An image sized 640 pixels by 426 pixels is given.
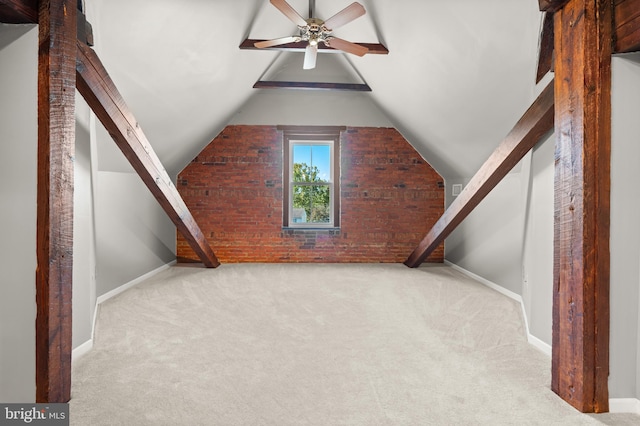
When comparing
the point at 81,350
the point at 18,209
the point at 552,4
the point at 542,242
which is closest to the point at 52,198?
the point at 18,209

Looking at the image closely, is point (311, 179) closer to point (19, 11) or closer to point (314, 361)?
point (314, 361)

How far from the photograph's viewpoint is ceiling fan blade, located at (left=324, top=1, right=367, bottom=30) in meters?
2.82

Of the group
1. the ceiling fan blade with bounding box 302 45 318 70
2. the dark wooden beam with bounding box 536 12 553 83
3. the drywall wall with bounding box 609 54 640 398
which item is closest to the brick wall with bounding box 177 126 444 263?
the ceiling fan blade with bounding box 302 45 318 70

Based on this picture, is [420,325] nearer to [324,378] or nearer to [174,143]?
[324,378]

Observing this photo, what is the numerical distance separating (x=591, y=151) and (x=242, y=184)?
16.0 feet

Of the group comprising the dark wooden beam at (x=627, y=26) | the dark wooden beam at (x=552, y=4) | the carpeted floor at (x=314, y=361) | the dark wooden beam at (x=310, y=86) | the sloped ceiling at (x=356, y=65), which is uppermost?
the dark wooden beam at (x=310, y=86)

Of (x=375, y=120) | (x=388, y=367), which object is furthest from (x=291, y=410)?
(x=375, y=120)

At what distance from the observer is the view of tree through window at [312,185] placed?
6.02m

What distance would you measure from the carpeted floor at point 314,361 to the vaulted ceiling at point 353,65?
1683 mm

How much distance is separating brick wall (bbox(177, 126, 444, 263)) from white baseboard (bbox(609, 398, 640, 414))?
4223 millimetres

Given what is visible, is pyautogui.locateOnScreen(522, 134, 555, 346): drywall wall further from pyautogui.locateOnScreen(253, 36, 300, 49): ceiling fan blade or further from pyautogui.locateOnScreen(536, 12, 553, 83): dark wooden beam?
pyautogui.locateOnScreen(253, 36, 300, 49): ceiling fan blade

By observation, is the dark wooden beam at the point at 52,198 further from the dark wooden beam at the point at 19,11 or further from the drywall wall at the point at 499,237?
the drywall wall at the point at 499,237

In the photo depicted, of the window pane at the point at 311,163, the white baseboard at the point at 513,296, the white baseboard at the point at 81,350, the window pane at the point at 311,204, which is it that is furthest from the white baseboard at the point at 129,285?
the white baseboard at the point at 513,296

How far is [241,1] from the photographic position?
319 centimetres
